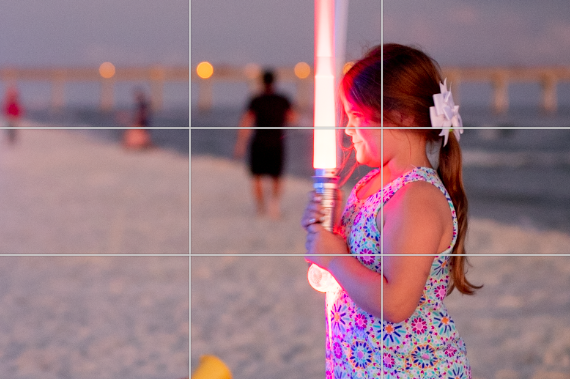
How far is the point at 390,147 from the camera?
48.2 inches

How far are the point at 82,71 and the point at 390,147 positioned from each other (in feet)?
60.4

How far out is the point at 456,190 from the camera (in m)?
1.23

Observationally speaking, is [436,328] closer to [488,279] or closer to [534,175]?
[488,279]

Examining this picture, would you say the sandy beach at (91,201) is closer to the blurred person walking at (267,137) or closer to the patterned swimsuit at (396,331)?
the blurred person walking at (267,137)

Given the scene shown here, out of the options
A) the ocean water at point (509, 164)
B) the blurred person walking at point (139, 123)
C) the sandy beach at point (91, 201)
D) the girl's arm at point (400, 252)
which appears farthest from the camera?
the blurred person walking at point (139, 123)

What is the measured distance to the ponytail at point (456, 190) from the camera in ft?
4.04

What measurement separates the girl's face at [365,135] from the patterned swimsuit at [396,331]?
0.07m

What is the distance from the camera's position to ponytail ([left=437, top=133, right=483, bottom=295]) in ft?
4.04

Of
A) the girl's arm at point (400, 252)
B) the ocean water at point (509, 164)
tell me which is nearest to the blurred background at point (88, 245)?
the girl's arm at point (400, 252)

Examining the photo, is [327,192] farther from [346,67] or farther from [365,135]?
[346,67]

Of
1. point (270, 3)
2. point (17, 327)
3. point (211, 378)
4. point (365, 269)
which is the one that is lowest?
point (17, 327)

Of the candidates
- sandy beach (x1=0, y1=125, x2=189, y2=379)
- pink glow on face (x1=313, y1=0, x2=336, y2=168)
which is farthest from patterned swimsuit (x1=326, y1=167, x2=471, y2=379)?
sandy beach (x1=0, y1=125, x2=189, y2=379)

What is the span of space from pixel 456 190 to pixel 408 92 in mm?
218

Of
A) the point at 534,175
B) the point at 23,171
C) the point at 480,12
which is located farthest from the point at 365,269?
the point at 534,175
